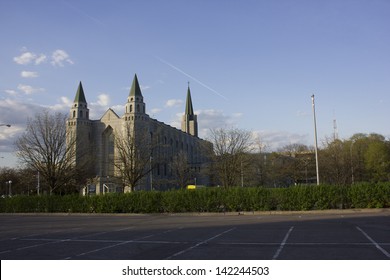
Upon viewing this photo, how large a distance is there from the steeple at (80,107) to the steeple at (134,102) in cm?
1295

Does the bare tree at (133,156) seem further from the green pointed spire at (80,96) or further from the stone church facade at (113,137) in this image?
the green pointed spire at (80,96)

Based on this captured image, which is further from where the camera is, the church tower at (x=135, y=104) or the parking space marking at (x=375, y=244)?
the church tower at (x=135, y=104)

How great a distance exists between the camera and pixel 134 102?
3661 inches

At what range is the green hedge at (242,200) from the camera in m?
29.6

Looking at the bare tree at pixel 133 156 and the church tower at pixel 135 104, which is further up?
the church tower at pixel 135 104

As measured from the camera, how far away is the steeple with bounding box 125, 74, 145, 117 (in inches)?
3649

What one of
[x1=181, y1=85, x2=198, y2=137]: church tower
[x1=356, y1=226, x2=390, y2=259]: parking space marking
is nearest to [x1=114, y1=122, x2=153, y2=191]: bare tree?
[x1=356, y1=226, x2=390, y2=259]: parking space marking

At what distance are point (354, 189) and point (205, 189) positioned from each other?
11679 millimetres

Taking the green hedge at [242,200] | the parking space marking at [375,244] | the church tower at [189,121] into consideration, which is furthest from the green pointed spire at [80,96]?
the parking space marking at [375,244]

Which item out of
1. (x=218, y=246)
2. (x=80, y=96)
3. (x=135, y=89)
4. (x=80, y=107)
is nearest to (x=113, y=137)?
(x=80, y=107)

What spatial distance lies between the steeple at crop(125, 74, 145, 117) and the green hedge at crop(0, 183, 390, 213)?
57129 mm

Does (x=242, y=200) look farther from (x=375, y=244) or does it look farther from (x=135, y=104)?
(x=135, y=104)

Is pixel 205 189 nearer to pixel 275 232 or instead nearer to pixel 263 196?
pixel 263 196

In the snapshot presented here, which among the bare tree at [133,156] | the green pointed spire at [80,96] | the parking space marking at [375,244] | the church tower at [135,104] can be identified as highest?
the green pointed spire at [80,96]
